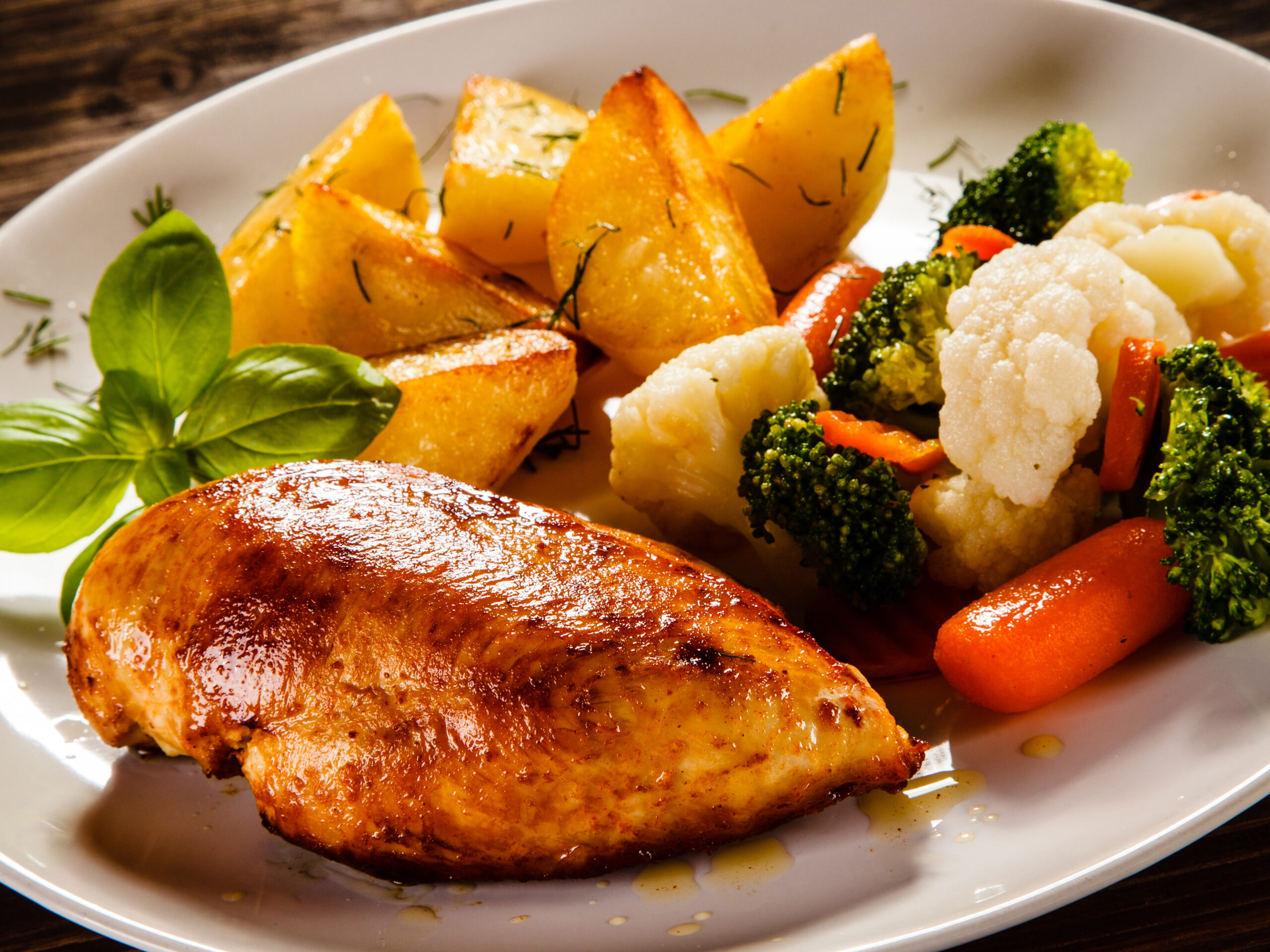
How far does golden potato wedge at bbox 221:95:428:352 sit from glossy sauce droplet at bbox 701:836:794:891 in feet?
5.28

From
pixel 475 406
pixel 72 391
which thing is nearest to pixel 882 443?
pixel 475 406

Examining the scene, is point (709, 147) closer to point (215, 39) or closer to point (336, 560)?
point (336, 560)

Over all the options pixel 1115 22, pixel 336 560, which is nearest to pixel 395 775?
pixel 336 560

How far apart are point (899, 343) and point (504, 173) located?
3.62 feet

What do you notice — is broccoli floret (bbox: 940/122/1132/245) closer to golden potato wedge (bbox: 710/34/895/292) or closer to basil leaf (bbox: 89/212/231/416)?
golden potato wedge (bbox: 710/34/895/292)

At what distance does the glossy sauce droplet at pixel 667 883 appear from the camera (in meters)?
1.59

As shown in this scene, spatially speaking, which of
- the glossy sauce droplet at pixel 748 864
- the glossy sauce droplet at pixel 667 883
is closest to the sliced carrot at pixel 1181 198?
the glossy sauce droplet at pixel 748 864

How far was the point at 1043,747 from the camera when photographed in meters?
1.70

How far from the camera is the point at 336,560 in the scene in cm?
165

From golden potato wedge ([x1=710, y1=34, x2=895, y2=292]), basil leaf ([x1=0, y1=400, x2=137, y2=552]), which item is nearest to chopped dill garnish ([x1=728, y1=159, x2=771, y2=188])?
golden potato wedge ([x1=710, y1=34, x2=895, y2=292])

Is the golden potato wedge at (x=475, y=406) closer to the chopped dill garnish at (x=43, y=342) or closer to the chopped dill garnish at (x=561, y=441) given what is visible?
the chopped dill garnish at (x=561, y=441)

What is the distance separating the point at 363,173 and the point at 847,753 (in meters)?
2.03

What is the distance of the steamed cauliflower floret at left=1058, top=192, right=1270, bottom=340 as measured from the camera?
6.98 feet

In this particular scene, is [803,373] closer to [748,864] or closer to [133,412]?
[748,864]
